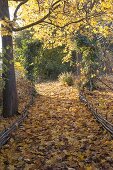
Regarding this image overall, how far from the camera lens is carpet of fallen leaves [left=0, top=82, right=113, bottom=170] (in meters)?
6.09

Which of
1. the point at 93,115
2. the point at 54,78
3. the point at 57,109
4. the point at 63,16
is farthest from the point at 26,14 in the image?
the point at 54,78

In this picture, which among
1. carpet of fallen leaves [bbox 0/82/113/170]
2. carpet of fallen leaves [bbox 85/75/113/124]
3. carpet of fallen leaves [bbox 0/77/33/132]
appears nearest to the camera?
carpet of fallen leaves [bbox 0/82/113/170]

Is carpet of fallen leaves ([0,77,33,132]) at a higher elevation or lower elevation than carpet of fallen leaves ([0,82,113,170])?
lower

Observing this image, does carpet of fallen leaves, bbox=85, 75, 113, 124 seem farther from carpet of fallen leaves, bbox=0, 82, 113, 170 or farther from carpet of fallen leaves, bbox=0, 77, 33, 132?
carpet of fallen leaves, bbox=0, 77, 33, 132

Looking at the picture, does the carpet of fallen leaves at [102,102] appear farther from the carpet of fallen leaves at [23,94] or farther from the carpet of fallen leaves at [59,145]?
the carpet of fallen leaves at [23,94]

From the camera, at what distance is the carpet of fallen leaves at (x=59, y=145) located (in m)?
6.09

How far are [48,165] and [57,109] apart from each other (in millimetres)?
7002

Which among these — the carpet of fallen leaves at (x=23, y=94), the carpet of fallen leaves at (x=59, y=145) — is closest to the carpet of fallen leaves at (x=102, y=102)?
the carpet of fallen leaves at (x=59, y=145)

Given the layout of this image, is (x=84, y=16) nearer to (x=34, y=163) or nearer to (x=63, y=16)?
(x=63, y=16)

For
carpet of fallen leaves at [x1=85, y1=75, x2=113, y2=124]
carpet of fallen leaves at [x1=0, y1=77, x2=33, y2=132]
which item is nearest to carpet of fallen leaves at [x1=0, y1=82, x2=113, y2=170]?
carpet of fallen leaves at [x1=85, y1=75, x2=113, y2=124]

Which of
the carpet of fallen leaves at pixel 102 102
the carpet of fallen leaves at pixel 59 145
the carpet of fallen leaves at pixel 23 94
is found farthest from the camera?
the carpet of fallen leaves at pixel 23 94

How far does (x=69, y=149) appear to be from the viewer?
280 inches

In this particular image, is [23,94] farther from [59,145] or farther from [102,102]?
[59,145]

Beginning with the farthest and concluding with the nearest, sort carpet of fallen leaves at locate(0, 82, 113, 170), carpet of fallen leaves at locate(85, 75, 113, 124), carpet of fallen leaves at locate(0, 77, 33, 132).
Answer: carpet of fallen leaves at locate(0, 77, 33, 132)
carpet of fallen leaves at locate(85, 75, 113, 124)
carpet of fallen leaves at locate(0, 82, 113, 170)
